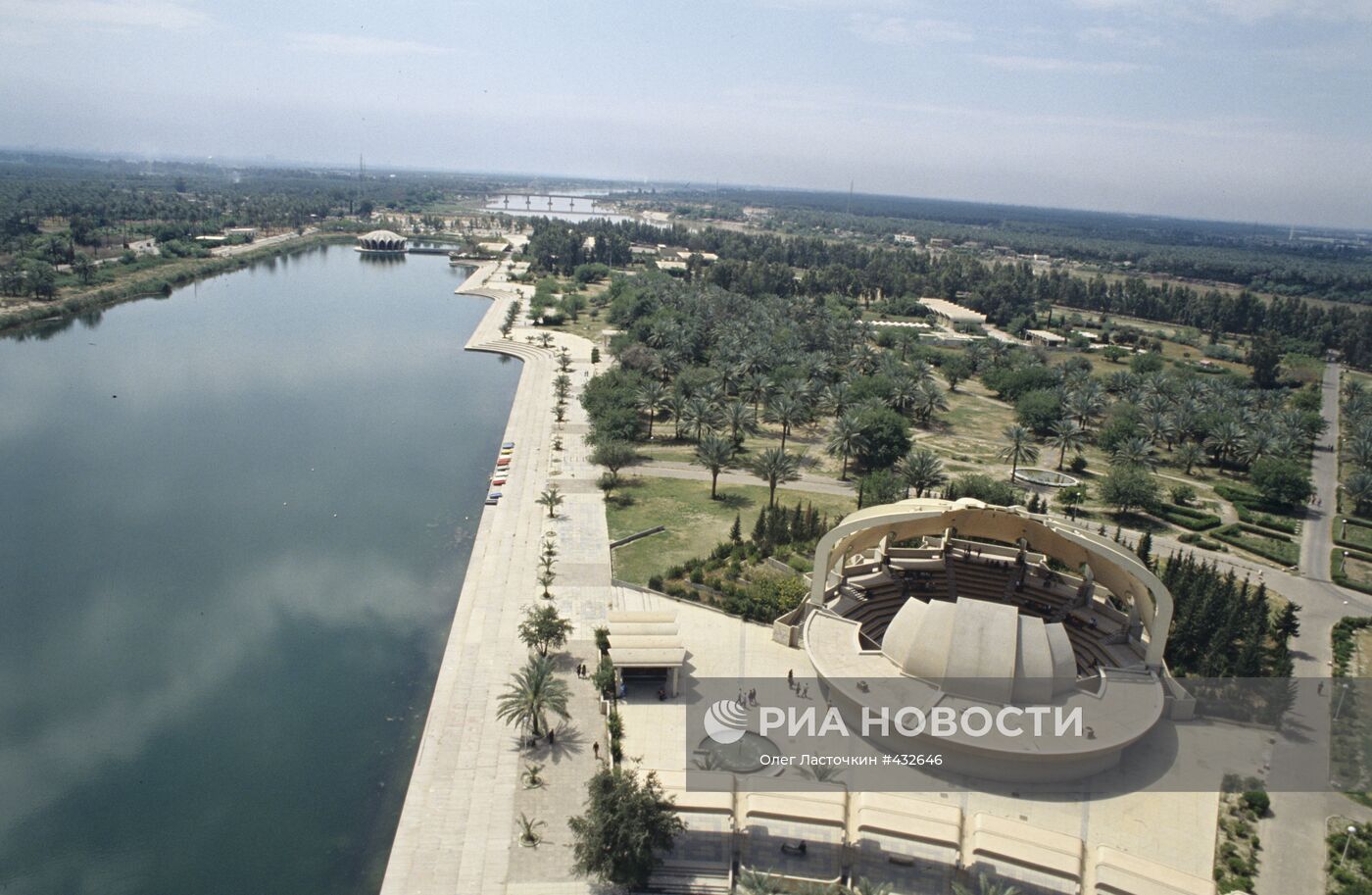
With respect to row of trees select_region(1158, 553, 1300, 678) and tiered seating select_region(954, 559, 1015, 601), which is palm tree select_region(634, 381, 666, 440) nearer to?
tiered seating select_region(954, 559, 1015, 601)

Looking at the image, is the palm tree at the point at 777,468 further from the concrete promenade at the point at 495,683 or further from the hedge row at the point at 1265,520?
the hedge row at the point at 1265,520

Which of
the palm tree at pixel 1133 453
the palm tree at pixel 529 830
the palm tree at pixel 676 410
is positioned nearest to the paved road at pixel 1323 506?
the palm tree at pixel 1133 453

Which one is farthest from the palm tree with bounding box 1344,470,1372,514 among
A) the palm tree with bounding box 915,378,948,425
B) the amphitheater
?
the amphitheater

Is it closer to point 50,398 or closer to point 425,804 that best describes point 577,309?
point 50,398

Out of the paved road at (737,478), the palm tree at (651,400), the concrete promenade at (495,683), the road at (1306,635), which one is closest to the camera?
the concrete promenade at (495,683)

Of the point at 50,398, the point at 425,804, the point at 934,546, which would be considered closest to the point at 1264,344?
the point at 934,546

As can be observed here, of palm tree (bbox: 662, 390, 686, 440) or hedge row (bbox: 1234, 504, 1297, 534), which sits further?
palm tree (bbox: 662, 390, 686, 440)

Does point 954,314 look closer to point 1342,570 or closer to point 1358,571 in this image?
point 1358,571
